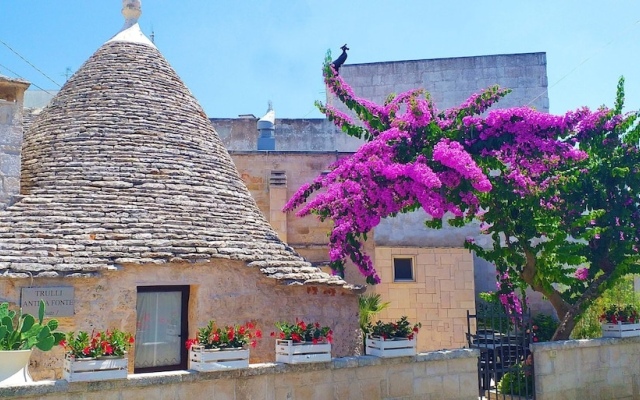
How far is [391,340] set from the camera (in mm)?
7445

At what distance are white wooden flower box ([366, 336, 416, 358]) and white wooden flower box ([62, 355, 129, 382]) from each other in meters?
3.07

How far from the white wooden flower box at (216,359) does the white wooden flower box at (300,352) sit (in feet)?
1.68

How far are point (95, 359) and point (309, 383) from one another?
92.5 inches

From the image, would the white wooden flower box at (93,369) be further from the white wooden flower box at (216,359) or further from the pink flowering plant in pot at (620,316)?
the pink flowering plant in pot at (620,316)

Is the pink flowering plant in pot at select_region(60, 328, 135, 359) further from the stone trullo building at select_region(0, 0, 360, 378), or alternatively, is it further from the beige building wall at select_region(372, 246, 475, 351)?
the beige building wall at select_region(372, 246, 475, 351)

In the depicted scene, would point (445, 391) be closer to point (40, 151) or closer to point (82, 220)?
point (82, 220)

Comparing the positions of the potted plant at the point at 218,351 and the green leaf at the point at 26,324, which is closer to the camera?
the green leaf at the point at 26,324

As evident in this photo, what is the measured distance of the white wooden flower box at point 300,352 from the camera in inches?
266

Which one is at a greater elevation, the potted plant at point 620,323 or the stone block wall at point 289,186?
the stone block wall at point 289,186

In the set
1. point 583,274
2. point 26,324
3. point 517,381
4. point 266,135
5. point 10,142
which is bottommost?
point 517,381

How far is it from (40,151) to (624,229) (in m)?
10.5

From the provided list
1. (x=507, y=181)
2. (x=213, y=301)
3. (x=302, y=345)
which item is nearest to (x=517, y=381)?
(x=507, y=181)

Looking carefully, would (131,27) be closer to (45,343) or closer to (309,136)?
(309,136)

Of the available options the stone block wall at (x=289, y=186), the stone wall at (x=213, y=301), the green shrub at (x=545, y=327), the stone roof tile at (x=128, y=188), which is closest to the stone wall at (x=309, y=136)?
the stone block wall at (x=289, y=186)
